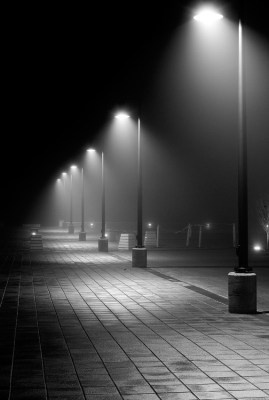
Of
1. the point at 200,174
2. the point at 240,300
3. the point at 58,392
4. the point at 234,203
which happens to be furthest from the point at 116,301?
the point at 200,174

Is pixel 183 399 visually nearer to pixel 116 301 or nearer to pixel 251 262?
pixel 116 301

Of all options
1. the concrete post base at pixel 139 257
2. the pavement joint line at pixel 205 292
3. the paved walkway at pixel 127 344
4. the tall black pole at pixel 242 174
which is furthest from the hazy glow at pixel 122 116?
the tall black pole at pixel 242 174

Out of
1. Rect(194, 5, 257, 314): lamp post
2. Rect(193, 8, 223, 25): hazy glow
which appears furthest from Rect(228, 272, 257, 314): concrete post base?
Rect(193, 8, 223, 25): hazy glow

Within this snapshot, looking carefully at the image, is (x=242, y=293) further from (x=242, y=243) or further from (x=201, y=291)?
(x=201, y=291)

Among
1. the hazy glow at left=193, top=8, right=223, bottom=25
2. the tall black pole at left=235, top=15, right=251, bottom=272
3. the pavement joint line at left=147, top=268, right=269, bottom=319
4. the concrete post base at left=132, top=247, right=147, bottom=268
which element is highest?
the hazy glow at left=193, top=8, right=223, bottom=25

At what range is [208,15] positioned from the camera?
43.3 ft

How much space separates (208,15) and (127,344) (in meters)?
6.26

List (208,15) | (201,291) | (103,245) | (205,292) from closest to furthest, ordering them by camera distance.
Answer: (208,15), (205,292), (201,291), (103,245)

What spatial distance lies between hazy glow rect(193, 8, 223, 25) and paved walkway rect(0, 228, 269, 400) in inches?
210

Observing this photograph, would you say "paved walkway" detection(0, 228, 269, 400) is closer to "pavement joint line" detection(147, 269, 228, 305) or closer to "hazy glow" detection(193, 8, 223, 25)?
"pavement joint line" detection(147, 269, 228, 305)

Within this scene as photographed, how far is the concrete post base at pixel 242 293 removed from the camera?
44.6ft

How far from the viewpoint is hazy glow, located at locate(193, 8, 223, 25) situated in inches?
519

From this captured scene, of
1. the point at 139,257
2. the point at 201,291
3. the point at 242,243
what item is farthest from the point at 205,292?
the point at 139,257

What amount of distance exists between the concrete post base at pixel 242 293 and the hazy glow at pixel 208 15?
4.69m
